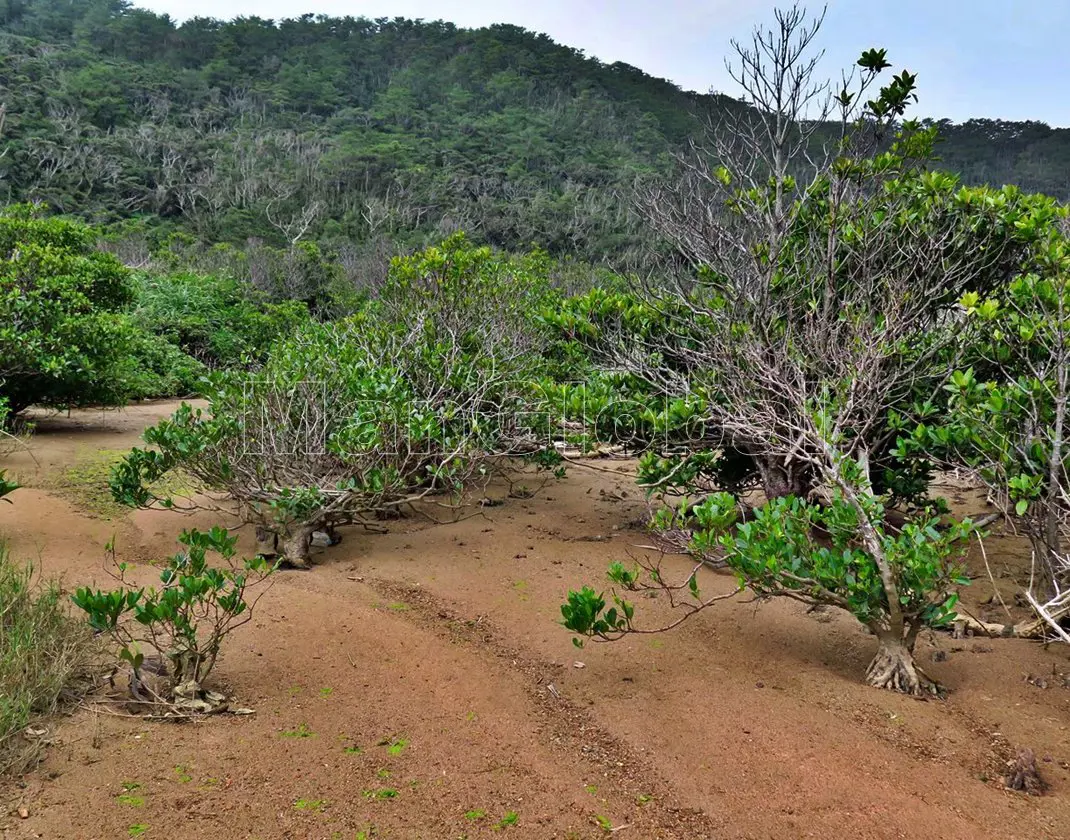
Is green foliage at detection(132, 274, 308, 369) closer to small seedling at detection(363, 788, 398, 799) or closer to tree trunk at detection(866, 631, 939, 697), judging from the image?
small seedling at detection(363, 788, 398, 799)

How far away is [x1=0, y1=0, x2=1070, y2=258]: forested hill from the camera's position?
46781 millimetres

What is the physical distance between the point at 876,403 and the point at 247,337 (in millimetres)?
16748

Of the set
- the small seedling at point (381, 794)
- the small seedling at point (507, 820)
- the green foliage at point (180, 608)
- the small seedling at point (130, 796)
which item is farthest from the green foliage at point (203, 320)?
the small seedling at point (507, 820)

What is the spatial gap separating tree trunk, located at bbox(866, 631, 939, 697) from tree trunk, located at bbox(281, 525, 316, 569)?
159 inches

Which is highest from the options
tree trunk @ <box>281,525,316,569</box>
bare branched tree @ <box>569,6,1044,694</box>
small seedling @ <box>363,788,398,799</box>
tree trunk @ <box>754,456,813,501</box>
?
bare branched tree @ <box>569,6,1044,694</box>

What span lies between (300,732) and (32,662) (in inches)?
47.0

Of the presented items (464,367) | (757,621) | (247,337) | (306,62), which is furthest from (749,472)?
(306,62)

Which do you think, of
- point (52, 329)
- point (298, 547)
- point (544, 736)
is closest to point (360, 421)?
point (298, 547)

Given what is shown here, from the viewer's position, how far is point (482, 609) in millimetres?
4949

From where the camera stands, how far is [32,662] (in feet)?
10.3

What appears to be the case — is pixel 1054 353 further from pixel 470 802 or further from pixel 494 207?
pixel 494 207

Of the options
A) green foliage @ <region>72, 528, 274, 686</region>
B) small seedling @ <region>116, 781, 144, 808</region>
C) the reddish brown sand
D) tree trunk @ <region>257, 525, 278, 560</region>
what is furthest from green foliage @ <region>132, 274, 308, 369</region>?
small seedling @ <region>116, 781, 144, 808</region>

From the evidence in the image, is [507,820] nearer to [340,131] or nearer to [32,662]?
[32,662]

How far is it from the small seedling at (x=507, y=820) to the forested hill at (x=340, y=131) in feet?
120
